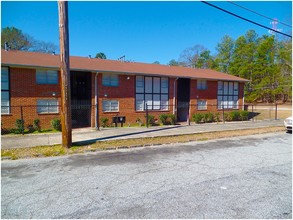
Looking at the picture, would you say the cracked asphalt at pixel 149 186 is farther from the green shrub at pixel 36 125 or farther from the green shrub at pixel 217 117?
the green shrub at pixel 217 117

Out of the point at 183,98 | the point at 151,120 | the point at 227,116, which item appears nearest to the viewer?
the point at 151,120

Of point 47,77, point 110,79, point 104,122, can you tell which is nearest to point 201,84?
point 110,79

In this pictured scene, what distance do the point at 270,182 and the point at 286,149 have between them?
14.4ft

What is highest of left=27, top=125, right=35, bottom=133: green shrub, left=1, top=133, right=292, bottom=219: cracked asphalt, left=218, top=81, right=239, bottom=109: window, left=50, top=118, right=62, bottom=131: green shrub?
left=218, top=81, right=239, bottom=109: window

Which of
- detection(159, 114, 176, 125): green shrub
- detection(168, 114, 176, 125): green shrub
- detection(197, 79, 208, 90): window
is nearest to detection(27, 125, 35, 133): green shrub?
detection(159, 114, 176, 125): green shrub

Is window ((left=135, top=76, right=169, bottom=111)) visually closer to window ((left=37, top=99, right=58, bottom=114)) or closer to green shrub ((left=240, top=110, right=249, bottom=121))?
window ((left=37, top=99, right=58, bottom=114))

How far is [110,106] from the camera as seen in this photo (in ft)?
48.1

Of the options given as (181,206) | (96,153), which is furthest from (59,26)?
(181,206)

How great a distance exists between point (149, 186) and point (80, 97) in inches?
549

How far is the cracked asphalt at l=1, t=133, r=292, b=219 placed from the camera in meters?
3.30

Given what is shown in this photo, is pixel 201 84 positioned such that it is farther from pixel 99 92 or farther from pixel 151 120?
pixel 99 92

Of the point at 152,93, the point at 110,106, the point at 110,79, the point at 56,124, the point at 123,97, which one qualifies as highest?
the point at 110,79

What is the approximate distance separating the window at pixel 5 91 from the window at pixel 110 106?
19.1ft

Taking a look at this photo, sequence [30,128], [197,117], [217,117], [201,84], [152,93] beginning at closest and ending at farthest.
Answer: [30,128] < [152,93] < [197,117] < [201,84] < [217,117]
